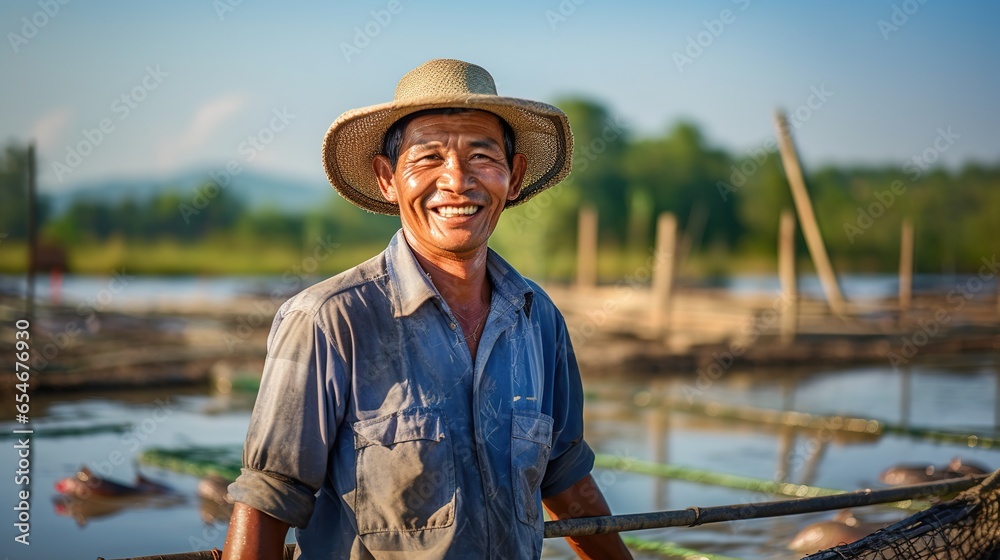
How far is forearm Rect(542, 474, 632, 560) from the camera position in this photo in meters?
2.06

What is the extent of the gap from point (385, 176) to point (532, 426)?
1.80ft

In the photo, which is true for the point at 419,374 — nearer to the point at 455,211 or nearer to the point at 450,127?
the point at 455,211

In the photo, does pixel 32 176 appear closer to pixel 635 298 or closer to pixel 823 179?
pixel 635 298

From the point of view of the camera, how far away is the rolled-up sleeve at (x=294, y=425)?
1.56 meters

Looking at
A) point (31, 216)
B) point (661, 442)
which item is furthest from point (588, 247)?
point (31, 216)

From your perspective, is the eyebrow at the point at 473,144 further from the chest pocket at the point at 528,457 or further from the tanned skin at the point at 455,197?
the chest pocket at the point at 528,457

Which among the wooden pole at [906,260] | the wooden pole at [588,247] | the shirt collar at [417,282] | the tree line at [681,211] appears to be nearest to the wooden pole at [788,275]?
the wooden pole at [906,260]

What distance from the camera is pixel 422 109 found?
1.76 metres

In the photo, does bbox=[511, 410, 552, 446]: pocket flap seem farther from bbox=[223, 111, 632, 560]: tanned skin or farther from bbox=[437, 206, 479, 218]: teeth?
bbox=[437, 206, 479, 218]: teeth

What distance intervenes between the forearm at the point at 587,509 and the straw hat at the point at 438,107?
0.61 metres

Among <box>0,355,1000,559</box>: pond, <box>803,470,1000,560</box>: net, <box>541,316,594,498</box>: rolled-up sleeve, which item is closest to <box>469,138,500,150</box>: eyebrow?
<box>541,316,594,498</box>: rolled-up sleeve

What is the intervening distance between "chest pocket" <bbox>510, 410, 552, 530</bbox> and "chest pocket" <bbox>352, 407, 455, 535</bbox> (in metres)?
0.13

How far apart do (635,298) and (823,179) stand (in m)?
34.5

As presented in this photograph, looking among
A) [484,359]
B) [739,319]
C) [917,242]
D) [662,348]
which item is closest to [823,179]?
[917,242]
